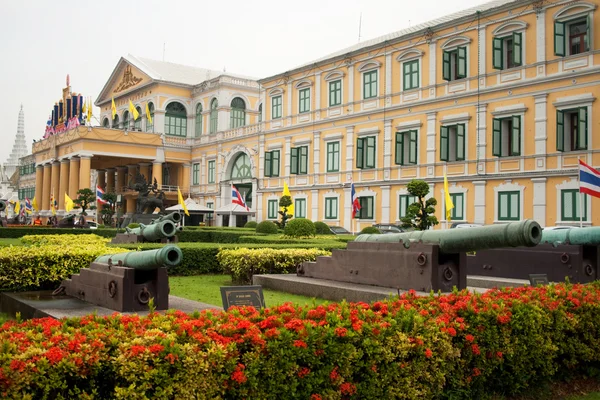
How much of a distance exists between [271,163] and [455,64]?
15.5 meters

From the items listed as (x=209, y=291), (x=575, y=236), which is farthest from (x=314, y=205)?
A: (x=575, y=236)

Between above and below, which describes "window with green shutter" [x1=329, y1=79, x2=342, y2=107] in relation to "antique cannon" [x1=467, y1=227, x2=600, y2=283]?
above

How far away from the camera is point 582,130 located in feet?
84.1

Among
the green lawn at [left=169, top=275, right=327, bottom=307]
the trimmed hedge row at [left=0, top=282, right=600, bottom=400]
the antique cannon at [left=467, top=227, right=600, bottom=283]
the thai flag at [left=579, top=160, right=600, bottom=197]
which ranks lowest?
the green lawn at [left=169, top=275, right=327, bottom=307]

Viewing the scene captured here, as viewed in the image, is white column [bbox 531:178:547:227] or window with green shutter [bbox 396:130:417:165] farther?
window with green shutter [bbox 396:130:417:165]

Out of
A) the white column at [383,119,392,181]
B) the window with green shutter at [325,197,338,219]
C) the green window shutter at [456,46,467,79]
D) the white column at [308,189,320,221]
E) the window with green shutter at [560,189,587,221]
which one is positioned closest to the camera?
the window with green shutter at [560,189,587,221]

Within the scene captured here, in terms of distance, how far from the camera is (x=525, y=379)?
612 centimetres

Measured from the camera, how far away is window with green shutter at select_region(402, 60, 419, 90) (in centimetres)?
3291

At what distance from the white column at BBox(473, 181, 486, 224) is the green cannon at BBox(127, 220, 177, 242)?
16874 millimetres

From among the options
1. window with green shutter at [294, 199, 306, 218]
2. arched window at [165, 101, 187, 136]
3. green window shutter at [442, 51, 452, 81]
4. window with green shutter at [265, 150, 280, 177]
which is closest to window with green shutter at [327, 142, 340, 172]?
window with green shutter at [294, 199, 306, 218]

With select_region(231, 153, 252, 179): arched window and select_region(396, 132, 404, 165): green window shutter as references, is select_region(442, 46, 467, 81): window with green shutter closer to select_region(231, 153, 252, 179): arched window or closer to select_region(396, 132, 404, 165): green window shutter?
select_region(396, 132, 404, 165): green window shutter

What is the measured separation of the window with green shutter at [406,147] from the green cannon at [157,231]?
59.3ft

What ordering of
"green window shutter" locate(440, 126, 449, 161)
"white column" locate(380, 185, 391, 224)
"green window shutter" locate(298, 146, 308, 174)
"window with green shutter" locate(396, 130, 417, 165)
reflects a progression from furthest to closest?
"green window shutter" locate(298, 146, 308, 174) < "white column" locate(380, 185, 391, 224) < "window with green shutter" locate(396, 130, 417, 165) < "green window shutter" locate(440, 126, 449, 161)

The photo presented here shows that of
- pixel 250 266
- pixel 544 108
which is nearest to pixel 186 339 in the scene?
pixel 250 266
